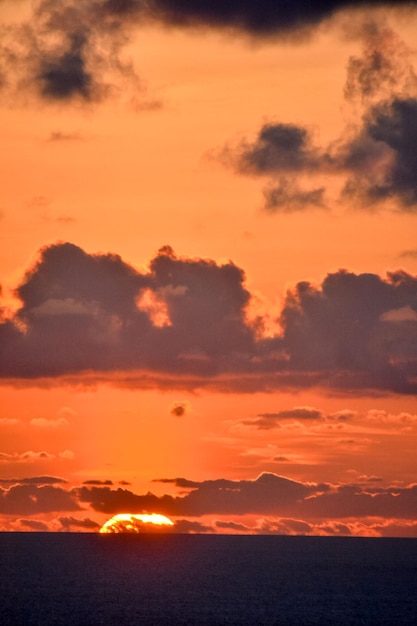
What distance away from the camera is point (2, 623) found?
652ft

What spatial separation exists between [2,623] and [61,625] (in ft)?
34.3

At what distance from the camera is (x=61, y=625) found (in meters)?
199
